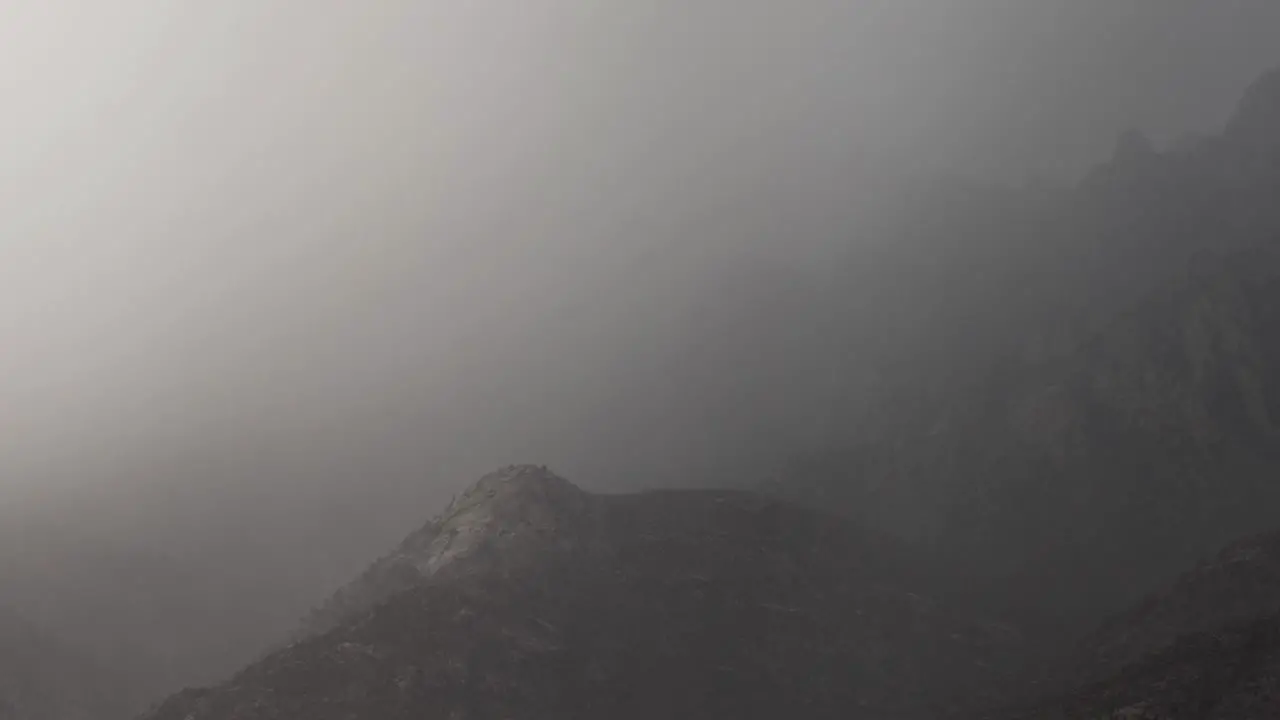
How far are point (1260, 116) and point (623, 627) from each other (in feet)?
597

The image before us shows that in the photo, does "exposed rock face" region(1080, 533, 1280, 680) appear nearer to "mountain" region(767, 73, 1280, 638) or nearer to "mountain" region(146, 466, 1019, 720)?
"mountain" region(146, 466, 1019, 720)

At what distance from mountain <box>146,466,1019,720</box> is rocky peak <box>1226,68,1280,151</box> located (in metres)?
139

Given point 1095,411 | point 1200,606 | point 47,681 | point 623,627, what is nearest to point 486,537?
point 623,627

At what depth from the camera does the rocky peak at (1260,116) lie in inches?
6447

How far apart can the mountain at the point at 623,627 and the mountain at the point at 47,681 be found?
32.0 meters

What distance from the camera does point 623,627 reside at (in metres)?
72.0

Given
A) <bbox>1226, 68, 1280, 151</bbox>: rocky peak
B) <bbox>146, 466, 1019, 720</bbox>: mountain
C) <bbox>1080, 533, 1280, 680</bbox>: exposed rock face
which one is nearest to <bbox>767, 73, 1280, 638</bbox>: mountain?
<bbox>1226, 68, 1280, 151</bbox>: rocky peak

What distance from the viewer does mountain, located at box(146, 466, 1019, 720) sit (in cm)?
6028

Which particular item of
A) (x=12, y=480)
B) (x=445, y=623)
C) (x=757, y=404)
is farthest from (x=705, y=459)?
(x=12, y=480)

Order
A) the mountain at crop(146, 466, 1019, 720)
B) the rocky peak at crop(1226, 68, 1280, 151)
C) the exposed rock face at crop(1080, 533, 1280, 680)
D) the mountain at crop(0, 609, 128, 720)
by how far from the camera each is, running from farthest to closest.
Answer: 1. the rocky peak at crop(1226, 68, 1280, 151)
2. the mountain at crop(0, 609, 128, 720)
3. the mountain at crop(146, 466, 1019, 720)
4. the exposed rock face at crop(1080, 533, 1280, 680)

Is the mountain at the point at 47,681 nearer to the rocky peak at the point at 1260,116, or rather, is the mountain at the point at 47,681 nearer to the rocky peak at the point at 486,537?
the rocky peak at the point at 486,537

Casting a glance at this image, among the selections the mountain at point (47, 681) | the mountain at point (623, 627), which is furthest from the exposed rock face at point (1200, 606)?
the mountain at point (47, 681)

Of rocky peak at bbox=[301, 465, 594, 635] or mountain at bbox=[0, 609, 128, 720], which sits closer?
rocky peak at bbox=[301, 465, 594, 635]

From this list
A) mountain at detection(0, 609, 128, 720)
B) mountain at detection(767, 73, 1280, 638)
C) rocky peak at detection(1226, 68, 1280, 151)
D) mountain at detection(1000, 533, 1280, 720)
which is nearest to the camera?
mountain at detection(1000, 533, 1280, 720)
